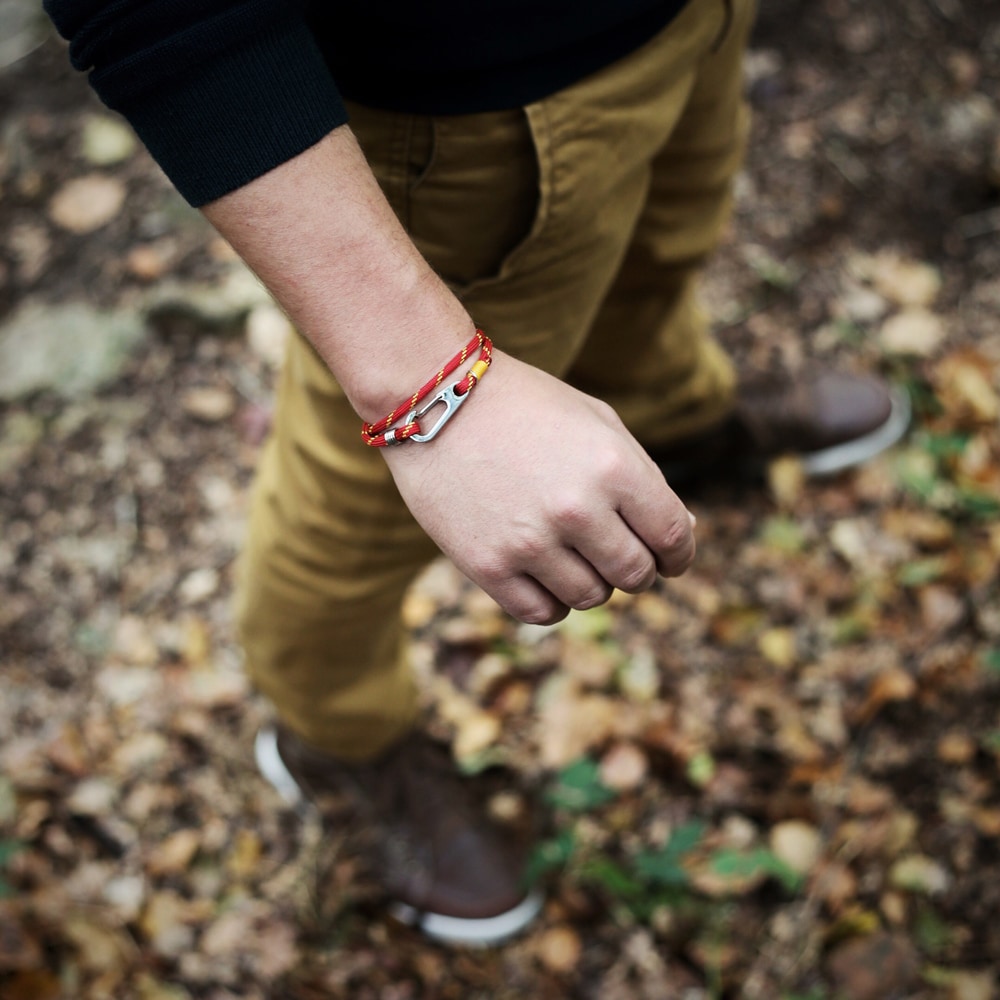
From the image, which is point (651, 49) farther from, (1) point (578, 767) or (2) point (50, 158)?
(2) point (50, 158)

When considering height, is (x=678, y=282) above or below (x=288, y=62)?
below

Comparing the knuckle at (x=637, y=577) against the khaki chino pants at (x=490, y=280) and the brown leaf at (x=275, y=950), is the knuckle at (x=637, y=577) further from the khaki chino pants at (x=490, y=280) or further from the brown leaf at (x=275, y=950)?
the brown leaf at (x=275, y=950)

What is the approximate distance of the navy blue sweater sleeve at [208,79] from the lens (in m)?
0.72

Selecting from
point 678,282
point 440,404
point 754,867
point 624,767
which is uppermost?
point 440,404

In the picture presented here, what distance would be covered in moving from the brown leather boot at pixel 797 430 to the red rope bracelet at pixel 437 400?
1.45m

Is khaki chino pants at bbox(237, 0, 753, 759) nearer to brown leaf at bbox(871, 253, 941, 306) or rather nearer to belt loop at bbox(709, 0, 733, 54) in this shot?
belt loop at bbox(709, 0, 733, 54)

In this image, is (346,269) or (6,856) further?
(6,856)

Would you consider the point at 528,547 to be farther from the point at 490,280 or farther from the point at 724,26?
the point at 724,26

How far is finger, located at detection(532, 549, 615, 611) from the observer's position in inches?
32.5

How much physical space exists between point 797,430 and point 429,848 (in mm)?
1324

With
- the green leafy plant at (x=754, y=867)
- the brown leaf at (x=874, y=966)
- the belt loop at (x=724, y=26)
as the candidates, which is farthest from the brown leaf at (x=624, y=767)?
the belt loop at (x=724, y=26)

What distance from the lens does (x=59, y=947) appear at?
181 centimetres

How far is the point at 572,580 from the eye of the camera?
2.75ft

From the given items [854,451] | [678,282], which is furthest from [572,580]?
[854,451]
